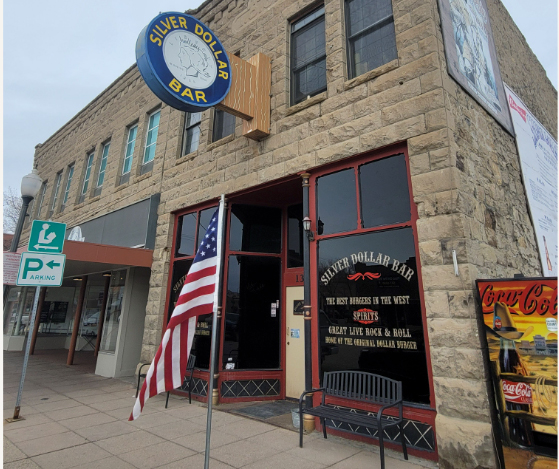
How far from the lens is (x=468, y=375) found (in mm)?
4168

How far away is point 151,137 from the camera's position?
11.6 metres

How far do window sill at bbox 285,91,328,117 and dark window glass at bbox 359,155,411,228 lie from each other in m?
1.68

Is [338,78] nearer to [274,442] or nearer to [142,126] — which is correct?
[274,442]

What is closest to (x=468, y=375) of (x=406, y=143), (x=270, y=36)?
(x=406, y=143)

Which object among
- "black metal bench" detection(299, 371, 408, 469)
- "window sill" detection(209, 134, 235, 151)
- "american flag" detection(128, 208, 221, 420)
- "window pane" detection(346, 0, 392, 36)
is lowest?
"black metal bench" detection(299, 371, 408, 469)

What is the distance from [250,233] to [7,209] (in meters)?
34.9

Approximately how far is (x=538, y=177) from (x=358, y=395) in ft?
21.9

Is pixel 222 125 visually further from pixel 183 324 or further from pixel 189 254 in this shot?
pixel 183 324

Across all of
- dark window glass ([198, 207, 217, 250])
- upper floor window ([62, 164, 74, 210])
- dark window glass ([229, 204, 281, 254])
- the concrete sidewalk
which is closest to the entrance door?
dark window glass ([229, 204, 281, 254])

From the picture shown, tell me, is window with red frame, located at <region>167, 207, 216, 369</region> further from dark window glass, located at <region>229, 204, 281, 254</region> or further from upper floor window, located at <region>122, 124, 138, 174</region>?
→ upper floor window, located at <region>122, 124, 138, 174</region>

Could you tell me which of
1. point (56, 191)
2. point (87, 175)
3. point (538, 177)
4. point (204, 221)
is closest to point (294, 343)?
point (204, 221)

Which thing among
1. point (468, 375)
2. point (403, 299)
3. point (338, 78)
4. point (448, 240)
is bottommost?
point (468, 375)

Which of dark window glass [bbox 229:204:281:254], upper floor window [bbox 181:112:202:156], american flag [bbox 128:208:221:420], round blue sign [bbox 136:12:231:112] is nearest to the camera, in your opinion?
american flag [bbox 128:208:221:420]

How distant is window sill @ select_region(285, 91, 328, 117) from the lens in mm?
6561
